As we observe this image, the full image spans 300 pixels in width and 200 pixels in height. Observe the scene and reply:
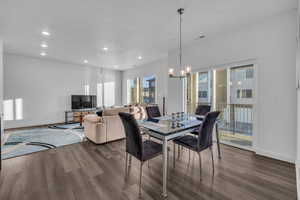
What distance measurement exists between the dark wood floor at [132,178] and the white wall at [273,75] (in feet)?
1.34

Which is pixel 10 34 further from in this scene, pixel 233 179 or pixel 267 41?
pixel 267 41

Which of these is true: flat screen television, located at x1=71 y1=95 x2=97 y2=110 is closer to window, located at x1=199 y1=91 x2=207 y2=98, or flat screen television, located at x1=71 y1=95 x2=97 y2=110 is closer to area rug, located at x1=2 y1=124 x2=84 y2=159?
area rug, located at x1=2 y1=124 x2=84 y2=159

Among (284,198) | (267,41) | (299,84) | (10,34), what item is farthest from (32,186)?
(267,41)

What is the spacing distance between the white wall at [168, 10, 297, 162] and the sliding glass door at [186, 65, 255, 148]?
331mm

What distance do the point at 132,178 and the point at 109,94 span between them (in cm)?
637

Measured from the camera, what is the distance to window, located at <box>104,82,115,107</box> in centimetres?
771

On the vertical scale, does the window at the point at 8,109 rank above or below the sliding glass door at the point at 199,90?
below

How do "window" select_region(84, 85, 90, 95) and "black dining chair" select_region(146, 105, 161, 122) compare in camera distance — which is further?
"window" select_region(84, 85, 90, 95)

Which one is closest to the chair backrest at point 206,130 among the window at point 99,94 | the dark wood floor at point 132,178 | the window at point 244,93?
the dark wood floor at point 132,178

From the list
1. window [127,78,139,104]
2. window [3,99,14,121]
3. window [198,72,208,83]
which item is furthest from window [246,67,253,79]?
window [3,99,14,121]

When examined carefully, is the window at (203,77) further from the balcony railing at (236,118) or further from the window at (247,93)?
the window at (247,93)

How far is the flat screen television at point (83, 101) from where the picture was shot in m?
6.23

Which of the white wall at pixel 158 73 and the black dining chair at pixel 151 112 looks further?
the white wall at pixel 158 73

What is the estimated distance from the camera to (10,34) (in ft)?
11.2
